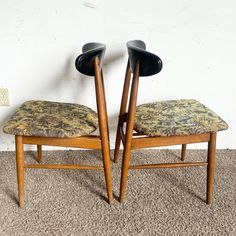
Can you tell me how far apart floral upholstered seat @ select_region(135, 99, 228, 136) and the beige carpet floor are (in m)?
0.35

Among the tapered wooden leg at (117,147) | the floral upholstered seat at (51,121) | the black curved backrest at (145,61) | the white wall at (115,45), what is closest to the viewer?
the black curved backrest at (145,61)

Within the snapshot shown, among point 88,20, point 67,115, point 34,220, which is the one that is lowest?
point 34,220

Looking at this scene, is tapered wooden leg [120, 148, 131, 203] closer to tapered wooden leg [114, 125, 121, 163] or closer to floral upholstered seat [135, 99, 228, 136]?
floral upholstered seat [135, 99, 228, 136]

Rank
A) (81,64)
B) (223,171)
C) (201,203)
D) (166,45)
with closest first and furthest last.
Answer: (81,64) < (201,203) < (166,45) < (223,171)

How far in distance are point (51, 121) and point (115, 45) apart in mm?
488

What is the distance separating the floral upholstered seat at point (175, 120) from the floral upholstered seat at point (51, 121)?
0.70ft

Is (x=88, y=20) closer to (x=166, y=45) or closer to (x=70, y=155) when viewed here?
(x=166, y=45)

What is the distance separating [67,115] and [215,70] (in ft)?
2.58

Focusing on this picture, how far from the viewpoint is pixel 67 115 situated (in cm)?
126

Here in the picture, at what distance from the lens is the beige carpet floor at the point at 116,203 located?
3.82 ft

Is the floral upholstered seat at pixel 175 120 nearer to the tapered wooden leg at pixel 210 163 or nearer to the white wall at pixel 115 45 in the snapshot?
the tapered wooden leg at pixel 210 163

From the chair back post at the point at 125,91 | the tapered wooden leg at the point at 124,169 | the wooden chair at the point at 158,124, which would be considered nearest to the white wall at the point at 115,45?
the chair back post at the point at 125,91

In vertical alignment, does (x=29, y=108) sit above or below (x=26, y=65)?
below

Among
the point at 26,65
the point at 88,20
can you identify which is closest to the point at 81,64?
the point at 88,20
